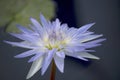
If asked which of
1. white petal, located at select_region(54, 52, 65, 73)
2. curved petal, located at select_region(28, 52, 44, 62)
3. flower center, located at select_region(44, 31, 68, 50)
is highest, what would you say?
flower center, located at select_region(44, 31, 68, 50)

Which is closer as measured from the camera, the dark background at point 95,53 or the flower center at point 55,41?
the flower center at point 55,41

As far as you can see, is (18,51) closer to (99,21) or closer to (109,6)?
(99,21)

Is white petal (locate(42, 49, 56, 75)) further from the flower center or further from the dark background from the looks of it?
the dark background

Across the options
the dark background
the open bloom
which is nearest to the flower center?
the open bloom

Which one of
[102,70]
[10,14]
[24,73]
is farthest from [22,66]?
[102,70]

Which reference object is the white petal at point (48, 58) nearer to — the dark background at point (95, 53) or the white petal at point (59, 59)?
the white petal at point (59, 59)

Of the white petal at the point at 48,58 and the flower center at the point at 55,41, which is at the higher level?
the flower center at the point at 55,41

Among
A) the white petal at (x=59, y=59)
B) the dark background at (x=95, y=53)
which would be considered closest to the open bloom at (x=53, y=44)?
the white petal at (x=59, y=59)
